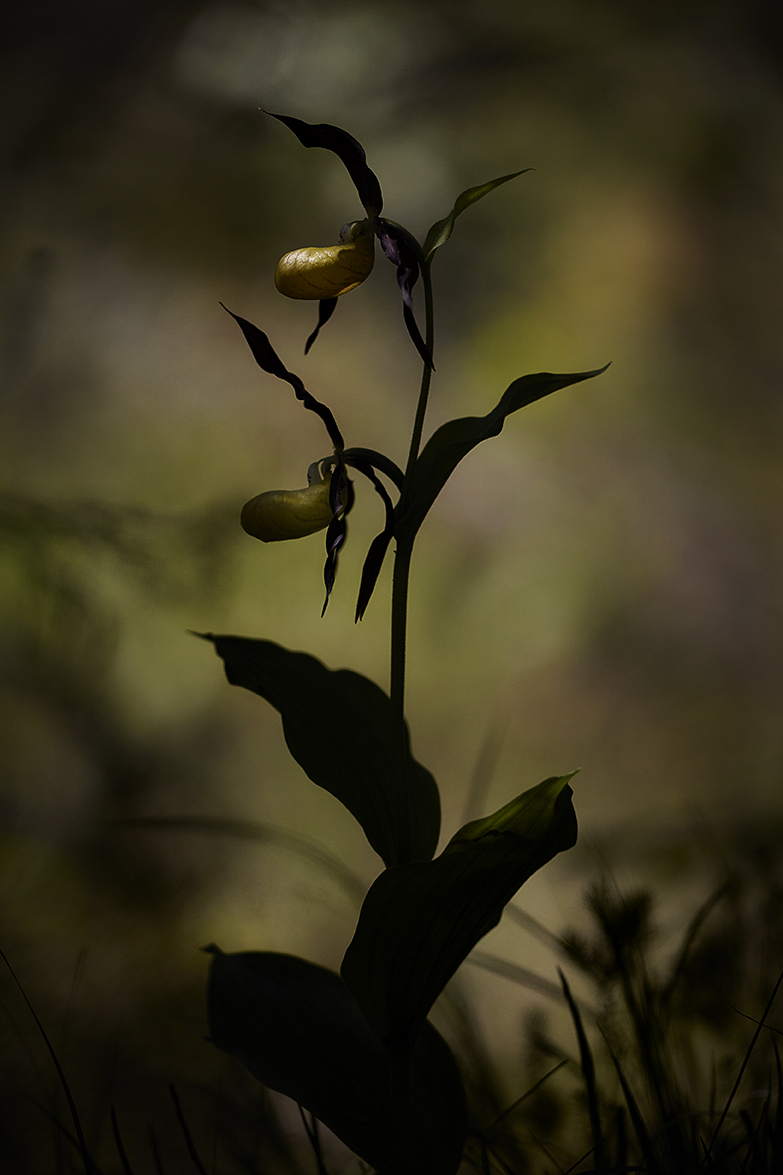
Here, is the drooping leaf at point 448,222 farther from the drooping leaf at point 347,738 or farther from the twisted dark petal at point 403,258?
the drooping leaf at point 347,738

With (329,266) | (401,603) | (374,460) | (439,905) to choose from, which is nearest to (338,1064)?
(439,905)

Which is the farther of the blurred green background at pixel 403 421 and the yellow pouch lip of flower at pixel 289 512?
the blurred green background at pixel 403 421

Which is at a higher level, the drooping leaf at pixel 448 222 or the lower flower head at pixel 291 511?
the drooping leaf at pixel 448 222

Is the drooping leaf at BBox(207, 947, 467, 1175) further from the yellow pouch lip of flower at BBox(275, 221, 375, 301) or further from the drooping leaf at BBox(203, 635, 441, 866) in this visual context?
the yellow pouch lip of flower at BBox(275, 221, 375, 301)

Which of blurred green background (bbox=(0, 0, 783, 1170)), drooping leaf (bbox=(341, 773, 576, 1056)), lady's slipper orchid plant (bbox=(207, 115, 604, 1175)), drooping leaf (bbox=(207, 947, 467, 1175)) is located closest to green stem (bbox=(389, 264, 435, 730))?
lady's slipper orchid plant (bbox=(207, 115, 604, 1175))

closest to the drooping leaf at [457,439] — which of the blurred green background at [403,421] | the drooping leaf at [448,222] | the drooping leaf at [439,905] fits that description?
the drooping leaf at [448,222]

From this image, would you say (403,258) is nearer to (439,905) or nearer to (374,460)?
(374,460)

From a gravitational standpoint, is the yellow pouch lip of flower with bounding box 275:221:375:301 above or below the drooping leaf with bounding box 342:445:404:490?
above
